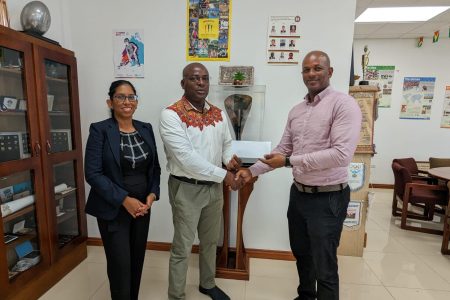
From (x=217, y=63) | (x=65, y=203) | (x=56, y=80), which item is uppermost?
(x=217, y=63)

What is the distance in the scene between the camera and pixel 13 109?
176cm

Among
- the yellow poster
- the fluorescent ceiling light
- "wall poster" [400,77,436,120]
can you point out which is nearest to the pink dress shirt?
the yellow poster

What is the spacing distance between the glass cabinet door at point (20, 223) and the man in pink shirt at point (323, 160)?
173cm

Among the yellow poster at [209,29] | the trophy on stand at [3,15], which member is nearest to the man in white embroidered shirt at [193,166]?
the yellow poster at [209,29]

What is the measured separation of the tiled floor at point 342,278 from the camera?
2.01 meters

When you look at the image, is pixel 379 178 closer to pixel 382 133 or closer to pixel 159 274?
pixel 382 133

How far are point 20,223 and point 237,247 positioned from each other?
1616 millimetres

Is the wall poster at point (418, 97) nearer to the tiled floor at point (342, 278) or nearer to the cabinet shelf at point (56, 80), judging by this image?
the tiled floor at point (342, 278)

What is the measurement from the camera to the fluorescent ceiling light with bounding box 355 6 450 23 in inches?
143

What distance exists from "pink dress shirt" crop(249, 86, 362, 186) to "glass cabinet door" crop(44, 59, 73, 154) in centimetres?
178

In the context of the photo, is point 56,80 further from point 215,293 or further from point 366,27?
point 366,27

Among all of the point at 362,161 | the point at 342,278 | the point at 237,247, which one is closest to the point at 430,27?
the point at 362,161

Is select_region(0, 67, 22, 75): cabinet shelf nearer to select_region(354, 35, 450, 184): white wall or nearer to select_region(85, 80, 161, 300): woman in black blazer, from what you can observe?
select_region(85, 80, 161, 300): woman in black blazer

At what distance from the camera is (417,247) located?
113 inches
